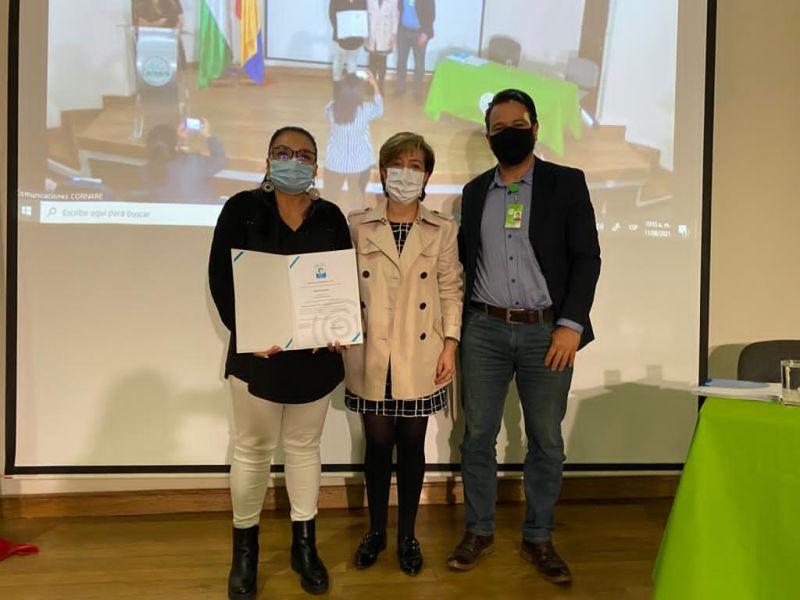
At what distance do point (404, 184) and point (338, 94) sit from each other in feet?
2.83

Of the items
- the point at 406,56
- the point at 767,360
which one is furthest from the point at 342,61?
the point at 767,360

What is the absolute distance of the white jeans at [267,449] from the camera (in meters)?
1.70

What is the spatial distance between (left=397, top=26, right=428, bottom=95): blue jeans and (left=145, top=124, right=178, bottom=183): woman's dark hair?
38.9 inches

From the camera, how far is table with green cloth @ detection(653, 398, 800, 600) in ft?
3.97

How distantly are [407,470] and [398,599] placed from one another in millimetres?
401

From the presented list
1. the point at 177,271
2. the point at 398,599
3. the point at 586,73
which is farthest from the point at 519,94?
the point at 398,599

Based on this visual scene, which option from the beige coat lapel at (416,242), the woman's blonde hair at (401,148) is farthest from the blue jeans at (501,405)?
the woman's blonde hair at (401,148)

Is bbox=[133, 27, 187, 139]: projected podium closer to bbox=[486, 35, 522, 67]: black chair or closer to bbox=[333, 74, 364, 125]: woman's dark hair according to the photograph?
bbox=[333, 74, 364, 125]: woman's dark hair

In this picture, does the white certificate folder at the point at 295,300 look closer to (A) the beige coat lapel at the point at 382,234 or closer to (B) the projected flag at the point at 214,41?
(A) the beige coat lapel at the point at 382,234

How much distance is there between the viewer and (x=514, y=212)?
6.16 feet

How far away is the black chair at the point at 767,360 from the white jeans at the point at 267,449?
1.59 meters

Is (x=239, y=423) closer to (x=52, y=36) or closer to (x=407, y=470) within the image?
(x=407, y=470)

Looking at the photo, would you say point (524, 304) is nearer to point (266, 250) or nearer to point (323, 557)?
point (266, 250)

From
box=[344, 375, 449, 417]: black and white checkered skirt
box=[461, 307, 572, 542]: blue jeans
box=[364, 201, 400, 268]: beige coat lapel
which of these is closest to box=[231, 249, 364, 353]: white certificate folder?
box=[364, 201, 400, 268]: beige coat lapel
